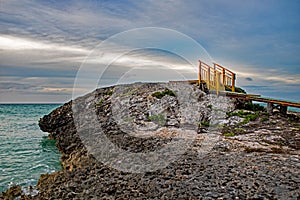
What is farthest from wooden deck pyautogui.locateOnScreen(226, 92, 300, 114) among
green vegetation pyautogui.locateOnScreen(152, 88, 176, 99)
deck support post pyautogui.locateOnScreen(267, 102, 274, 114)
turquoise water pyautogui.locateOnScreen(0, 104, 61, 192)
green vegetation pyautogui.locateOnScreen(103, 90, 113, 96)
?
turquoise water pyautogui.locateOnScreen(0, 104, 61, 192)

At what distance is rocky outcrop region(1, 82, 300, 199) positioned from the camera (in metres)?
8.10

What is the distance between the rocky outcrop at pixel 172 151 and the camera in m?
8.10

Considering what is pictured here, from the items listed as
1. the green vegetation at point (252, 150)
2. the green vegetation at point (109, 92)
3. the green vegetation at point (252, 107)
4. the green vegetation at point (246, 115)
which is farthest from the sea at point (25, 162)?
the green vegetation at point (252, 107)

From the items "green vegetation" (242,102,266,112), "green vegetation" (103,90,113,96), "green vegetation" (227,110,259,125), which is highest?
"green vegetation" (103,90,113,96)

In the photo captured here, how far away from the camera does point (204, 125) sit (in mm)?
17250

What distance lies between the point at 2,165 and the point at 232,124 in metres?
13.7

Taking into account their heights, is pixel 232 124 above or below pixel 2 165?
above

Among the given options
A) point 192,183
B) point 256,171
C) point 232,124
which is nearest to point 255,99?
point 232,124

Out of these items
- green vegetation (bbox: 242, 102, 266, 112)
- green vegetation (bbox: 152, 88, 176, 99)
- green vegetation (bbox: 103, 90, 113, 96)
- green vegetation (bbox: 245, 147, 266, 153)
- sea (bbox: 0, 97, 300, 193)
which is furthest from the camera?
green vegetation (bbox: 103, 90, 113, 96)

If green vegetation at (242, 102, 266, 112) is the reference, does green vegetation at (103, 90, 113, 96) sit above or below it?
above

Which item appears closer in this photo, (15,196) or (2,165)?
(15,196)

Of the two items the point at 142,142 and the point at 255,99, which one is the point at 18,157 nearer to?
the point at 142,142

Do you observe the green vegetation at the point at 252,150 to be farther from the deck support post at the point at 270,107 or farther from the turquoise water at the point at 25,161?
the turquoise water at the point at 25,161

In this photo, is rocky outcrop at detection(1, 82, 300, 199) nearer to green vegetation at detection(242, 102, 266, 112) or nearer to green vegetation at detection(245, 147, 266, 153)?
green vegetation at detection(245, 147, 266, 153)
